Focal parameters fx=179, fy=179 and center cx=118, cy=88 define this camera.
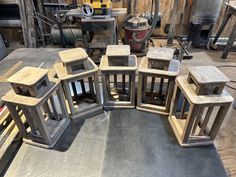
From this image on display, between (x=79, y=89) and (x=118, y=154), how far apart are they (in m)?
0.87

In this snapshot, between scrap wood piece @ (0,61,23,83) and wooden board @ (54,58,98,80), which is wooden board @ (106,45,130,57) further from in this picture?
scrap wood piece @ (0,61,23,83)

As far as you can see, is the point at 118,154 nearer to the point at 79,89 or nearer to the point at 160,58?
the point at 160,58

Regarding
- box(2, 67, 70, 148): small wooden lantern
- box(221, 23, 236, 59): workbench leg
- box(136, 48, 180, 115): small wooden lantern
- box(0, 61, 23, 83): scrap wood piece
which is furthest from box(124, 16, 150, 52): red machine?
box(2, 67, 70, 148): small wooden lantern

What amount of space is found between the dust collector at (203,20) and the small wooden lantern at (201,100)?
7.20ft

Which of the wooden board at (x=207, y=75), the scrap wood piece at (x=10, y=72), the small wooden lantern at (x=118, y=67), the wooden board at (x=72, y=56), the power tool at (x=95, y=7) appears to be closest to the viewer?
the wooden board at (x=207, y=75)

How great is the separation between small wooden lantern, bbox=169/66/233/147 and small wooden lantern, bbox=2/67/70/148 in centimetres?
87

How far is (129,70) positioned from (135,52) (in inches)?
73.1

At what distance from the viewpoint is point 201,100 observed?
3.48 ft

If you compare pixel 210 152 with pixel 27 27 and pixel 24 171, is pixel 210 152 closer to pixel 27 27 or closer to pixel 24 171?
pixel 24 171

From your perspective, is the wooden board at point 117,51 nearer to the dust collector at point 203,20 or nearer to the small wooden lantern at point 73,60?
the small wooden lantern at point 73,60

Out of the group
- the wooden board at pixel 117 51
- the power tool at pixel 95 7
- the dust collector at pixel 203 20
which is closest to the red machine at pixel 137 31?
the power tool at pixel 95 7

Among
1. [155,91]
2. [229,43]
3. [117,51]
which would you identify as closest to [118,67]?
[117,51]

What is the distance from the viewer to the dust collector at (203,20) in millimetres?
2859

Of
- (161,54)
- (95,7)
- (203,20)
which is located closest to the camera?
(161,54)
